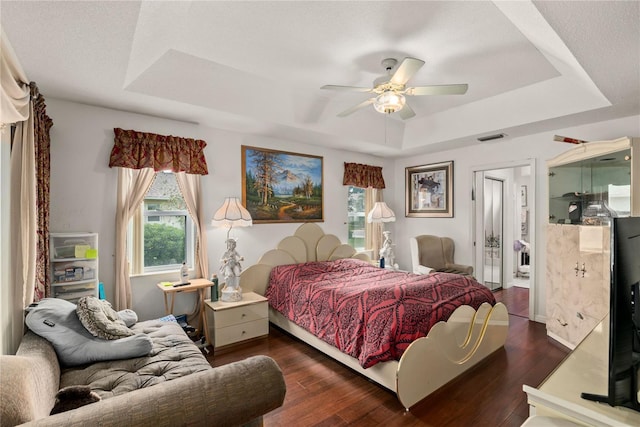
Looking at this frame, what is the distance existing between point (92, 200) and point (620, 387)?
3.76 metres

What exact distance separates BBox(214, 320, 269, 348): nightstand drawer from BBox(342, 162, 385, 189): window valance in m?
2.54

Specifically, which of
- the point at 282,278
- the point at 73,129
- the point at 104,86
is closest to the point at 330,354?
the point at 282,278

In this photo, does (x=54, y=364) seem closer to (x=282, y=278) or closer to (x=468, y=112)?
(x=282, y=278)

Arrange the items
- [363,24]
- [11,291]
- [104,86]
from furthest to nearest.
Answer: [104,86] → [363,24] → [11,291]

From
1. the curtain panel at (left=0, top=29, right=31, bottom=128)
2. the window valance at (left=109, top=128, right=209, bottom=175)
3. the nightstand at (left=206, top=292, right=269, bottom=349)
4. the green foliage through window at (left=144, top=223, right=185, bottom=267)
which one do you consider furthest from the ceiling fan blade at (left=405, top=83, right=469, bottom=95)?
the green foliage through window at (left=144, top=223, right=185, bottom=267)

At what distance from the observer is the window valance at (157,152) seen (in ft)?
9.74

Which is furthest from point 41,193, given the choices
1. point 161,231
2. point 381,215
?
point 381,215

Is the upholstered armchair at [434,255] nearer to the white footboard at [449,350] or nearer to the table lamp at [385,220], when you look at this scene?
the table lamp at [385,220]

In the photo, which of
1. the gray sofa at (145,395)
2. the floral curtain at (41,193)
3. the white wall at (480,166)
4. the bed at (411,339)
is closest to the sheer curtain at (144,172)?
the floral curtain at (41,193)

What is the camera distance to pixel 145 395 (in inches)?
42.5

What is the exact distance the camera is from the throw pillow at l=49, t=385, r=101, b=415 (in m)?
1.28

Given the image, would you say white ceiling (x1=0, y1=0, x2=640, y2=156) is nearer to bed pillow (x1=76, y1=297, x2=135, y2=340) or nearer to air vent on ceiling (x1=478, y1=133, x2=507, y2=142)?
air vent on ceiling (x1=478, y1=133, x2=507, y2=142)

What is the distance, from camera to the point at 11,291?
1770 millimetres

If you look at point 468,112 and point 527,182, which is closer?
point 468,112
